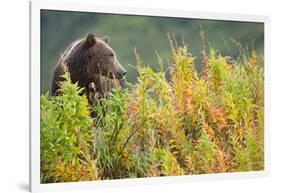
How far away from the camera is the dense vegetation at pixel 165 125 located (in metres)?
4.86

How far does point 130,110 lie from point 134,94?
0.44ft

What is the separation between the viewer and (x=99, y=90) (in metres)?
4.98

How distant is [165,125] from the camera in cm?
521

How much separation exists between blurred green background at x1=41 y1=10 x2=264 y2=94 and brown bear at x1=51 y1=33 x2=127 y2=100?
4 centimetres

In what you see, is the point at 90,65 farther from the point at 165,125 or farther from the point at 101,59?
the point at 165,125

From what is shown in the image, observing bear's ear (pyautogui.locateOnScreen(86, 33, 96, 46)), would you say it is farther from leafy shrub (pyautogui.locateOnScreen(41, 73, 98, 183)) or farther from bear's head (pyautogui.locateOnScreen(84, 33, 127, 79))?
leafy shrub (pyautogui.locateOnScreen(41, 73, 98, 183))

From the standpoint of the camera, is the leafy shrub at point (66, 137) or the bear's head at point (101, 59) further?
the bear's head at point (101, 59)

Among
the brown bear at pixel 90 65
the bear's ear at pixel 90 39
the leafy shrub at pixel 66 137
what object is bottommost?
the leafy shrub at pixel 66 137

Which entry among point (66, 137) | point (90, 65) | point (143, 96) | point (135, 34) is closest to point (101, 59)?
point (90, 65)

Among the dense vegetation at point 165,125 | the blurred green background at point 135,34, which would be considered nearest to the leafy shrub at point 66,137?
the dense vegetation at point 165,125

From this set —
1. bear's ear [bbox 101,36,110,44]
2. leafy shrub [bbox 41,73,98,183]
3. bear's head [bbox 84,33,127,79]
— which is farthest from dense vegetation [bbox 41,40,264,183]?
bear's ear [bbox 101,36,110,44]

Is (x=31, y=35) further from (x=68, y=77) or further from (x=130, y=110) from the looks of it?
(x=130, y=110)

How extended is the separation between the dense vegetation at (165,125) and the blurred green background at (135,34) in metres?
0.09

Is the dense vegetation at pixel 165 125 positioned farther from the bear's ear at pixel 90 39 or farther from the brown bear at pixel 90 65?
the bear's ear at pixel 90 39
